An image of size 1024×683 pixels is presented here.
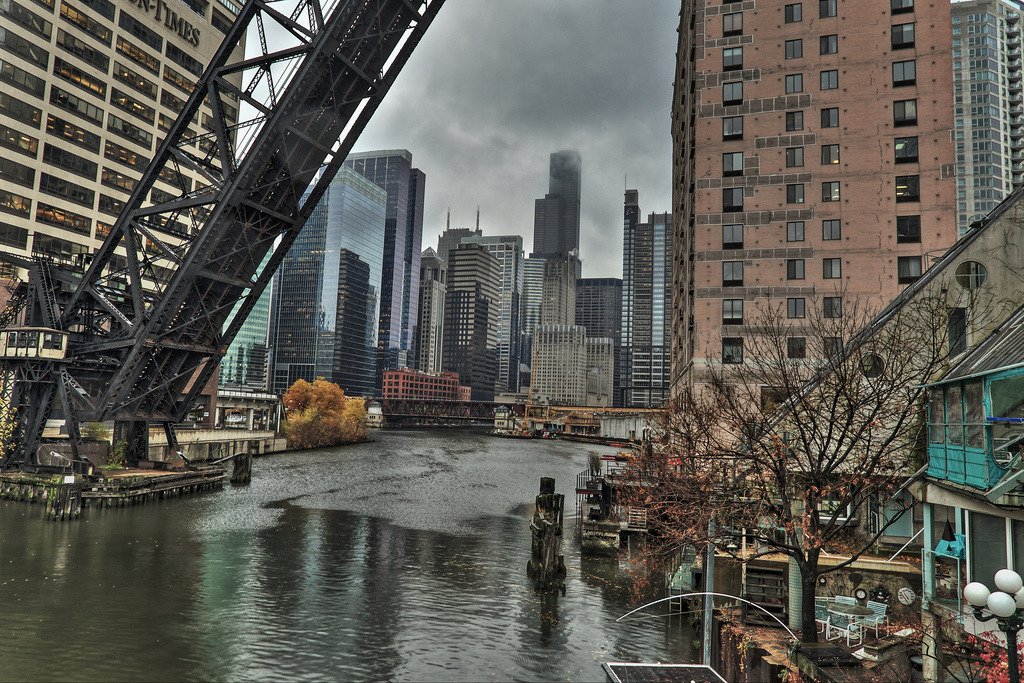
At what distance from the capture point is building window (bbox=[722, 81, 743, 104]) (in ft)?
142

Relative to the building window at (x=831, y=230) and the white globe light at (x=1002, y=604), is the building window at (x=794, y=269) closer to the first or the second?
the building window at (x=831, y=230)

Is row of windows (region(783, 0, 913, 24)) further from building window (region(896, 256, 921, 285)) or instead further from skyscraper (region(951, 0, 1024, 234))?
skyscraper (region(951, 0, 1024, 234))

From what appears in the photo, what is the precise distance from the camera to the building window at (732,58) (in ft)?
142

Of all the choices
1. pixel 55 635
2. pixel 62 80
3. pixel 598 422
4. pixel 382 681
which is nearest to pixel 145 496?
pixel 55 635

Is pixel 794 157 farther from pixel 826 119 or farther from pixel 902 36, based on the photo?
pixel 902 36

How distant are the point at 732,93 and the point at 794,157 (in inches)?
236

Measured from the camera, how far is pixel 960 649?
1159 cm

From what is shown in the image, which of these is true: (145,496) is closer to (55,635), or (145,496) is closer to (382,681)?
(55,635)

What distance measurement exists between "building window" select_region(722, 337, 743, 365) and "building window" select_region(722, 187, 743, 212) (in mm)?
Answer: 8484

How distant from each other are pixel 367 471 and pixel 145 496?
92.9 ft

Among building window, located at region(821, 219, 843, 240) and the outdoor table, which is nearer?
the outdoor table

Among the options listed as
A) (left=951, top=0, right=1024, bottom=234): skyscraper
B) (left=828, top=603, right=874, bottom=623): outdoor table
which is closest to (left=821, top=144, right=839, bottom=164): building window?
(left=828, top=603, right=874, bottom=623): outdoor table

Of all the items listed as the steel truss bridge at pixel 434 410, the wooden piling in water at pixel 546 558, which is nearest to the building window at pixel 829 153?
the wooden piling in water at pixel 546 558

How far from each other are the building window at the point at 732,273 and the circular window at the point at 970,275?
2512 centimetres
